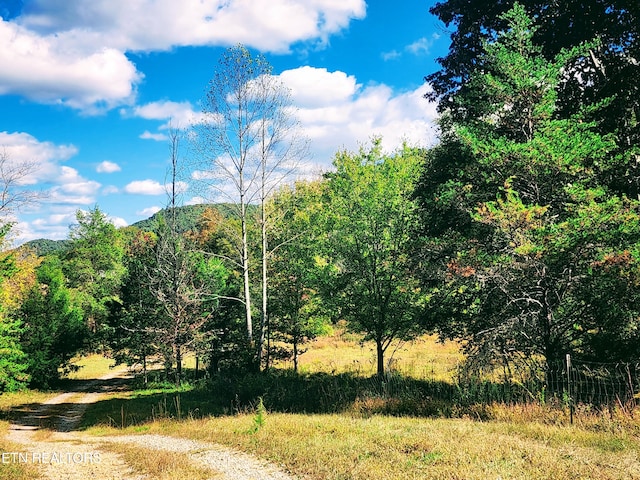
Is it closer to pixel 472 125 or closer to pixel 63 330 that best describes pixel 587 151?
pixel 472 125

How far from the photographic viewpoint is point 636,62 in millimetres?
13305

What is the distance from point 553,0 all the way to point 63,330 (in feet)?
113

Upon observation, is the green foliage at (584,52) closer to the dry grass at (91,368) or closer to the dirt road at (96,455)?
the dirt road at (96,455)

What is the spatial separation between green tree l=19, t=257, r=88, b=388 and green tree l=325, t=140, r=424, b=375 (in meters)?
22.6

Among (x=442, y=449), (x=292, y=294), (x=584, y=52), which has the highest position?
(x=584, y=52)

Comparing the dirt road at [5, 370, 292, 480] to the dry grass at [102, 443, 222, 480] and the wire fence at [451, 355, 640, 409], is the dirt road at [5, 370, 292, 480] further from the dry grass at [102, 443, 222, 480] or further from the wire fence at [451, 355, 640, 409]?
the wire fence at [451, 355, 640, 409]

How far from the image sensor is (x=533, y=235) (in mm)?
9992

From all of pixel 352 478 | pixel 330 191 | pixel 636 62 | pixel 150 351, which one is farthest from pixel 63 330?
pixel 636 62

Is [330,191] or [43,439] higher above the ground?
[330,191]

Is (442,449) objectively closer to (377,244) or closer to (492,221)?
(492,221)

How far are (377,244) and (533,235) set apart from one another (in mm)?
6846

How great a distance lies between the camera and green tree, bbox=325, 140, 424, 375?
15914 mm

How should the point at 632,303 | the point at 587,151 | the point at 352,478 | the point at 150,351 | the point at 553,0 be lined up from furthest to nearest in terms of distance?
the point at 150,351 → the point at 553,0 → the point at 587,151 → the point at 632,303 → the point at 352,478

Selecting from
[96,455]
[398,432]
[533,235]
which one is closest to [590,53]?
[533,235]
